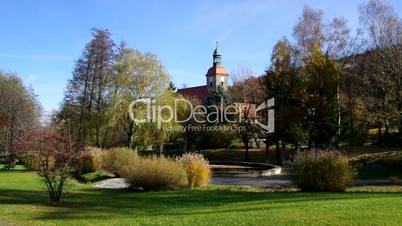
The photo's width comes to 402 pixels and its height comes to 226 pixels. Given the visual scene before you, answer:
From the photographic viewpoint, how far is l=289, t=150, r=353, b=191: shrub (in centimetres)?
1898

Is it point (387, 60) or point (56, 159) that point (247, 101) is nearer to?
point (387, 60)

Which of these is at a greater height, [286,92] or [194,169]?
[286,92]

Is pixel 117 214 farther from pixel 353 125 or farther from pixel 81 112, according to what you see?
pixel 353 125

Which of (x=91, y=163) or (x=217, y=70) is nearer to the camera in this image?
(x=91, y=163)

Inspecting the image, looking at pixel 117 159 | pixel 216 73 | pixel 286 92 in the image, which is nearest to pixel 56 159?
pixel 117 159

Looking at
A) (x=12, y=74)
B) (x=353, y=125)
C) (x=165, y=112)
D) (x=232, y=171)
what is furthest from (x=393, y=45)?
(x=12, y=74)

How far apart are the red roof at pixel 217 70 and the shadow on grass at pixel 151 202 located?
82.6 metres

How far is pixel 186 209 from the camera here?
45.0 ft

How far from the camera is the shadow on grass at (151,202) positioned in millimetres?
13052

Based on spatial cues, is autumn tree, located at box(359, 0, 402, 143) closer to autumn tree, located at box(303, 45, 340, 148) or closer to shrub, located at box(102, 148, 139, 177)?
→ autumn tree, located at box(303, 45, 340, 148)

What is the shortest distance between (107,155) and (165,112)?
10.8m

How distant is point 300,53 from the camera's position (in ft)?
129

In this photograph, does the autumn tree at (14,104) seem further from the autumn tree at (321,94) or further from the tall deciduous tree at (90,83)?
the autumn tree at (321,94)

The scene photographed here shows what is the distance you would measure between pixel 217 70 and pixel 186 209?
8999 centimetres
